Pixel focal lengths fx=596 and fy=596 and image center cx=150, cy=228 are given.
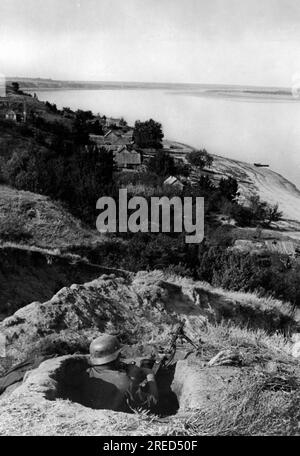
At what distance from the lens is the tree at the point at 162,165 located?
39.6 meters

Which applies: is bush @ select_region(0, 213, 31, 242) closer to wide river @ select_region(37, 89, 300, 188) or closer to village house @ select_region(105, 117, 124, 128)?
wide river @ select_region(37, 89, 300, 188)

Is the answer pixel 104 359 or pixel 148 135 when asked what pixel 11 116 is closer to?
pixel 148 135

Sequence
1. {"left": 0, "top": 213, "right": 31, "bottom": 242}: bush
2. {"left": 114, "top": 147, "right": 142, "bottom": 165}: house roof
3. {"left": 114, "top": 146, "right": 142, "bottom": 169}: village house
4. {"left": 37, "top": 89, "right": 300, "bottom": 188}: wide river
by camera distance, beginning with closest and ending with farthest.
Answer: {"left": 0, "top": 213, "right": 31, "bottom": 242}: bush → {"left": 114, "top": 146, "right": 142, "bottom": 169}: village house → {"left": 114, "top": 147, "right": 142, "bottom": 165}: house roof → {"left": 37, "top": 89, "right": 300, "bottom": 188}: wide river

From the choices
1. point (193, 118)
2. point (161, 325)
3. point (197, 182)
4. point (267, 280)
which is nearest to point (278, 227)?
point (197, 182)

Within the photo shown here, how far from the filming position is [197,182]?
4041 centimetres

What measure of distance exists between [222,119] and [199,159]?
10006 mm

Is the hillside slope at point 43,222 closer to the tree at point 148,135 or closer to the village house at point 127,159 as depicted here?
the village house at point 127,159

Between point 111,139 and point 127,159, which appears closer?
point 127,159

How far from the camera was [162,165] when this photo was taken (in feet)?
132

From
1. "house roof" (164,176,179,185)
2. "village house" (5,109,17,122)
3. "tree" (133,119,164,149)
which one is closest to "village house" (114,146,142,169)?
"house roof" (164,176,179,185)

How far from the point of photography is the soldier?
5836 mm

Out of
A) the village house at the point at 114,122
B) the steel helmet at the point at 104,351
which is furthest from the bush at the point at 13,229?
the village house at the point at 114,122

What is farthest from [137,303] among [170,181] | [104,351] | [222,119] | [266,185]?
[222,119]

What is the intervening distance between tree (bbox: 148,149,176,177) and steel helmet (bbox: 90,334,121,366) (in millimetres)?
33206
